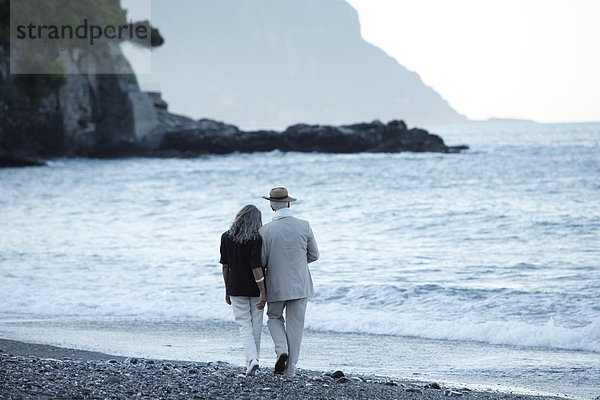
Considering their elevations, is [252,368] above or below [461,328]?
above

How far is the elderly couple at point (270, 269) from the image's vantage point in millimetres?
6746

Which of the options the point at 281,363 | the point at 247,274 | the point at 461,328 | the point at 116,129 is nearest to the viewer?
the point at 247,274

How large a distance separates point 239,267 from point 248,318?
465 millimetres

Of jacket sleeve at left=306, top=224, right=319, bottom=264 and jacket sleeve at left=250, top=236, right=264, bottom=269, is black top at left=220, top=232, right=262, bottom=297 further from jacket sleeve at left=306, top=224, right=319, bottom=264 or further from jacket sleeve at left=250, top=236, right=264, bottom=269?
jacket sleeve at left=306, top=224, right=319, bottom=264

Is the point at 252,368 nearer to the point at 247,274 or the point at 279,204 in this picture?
the point at 247,274

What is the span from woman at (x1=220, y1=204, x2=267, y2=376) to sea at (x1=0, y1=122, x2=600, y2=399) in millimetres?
1485

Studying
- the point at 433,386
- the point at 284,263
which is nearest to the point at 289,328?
the point at 284,263

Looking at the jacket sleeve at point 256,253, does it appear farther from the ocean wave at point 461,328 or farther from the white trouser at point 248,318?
the ocean wave at point 461,328

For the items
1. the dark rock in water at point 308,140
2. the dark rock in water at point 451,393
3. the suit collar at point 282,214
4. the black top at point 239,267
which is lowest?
the dark rock in water at point 451,393

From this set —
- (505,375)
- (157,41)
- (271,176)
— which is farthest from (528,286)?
(157,41)

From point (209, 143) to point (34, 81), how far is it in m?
15.4

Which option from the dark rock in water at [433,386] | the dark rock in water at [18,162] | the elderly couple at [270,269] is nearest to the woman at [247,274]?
the elderly couple at [270,269]

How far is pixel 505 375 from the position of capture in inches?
312

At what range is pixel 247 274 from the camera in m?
6.80
